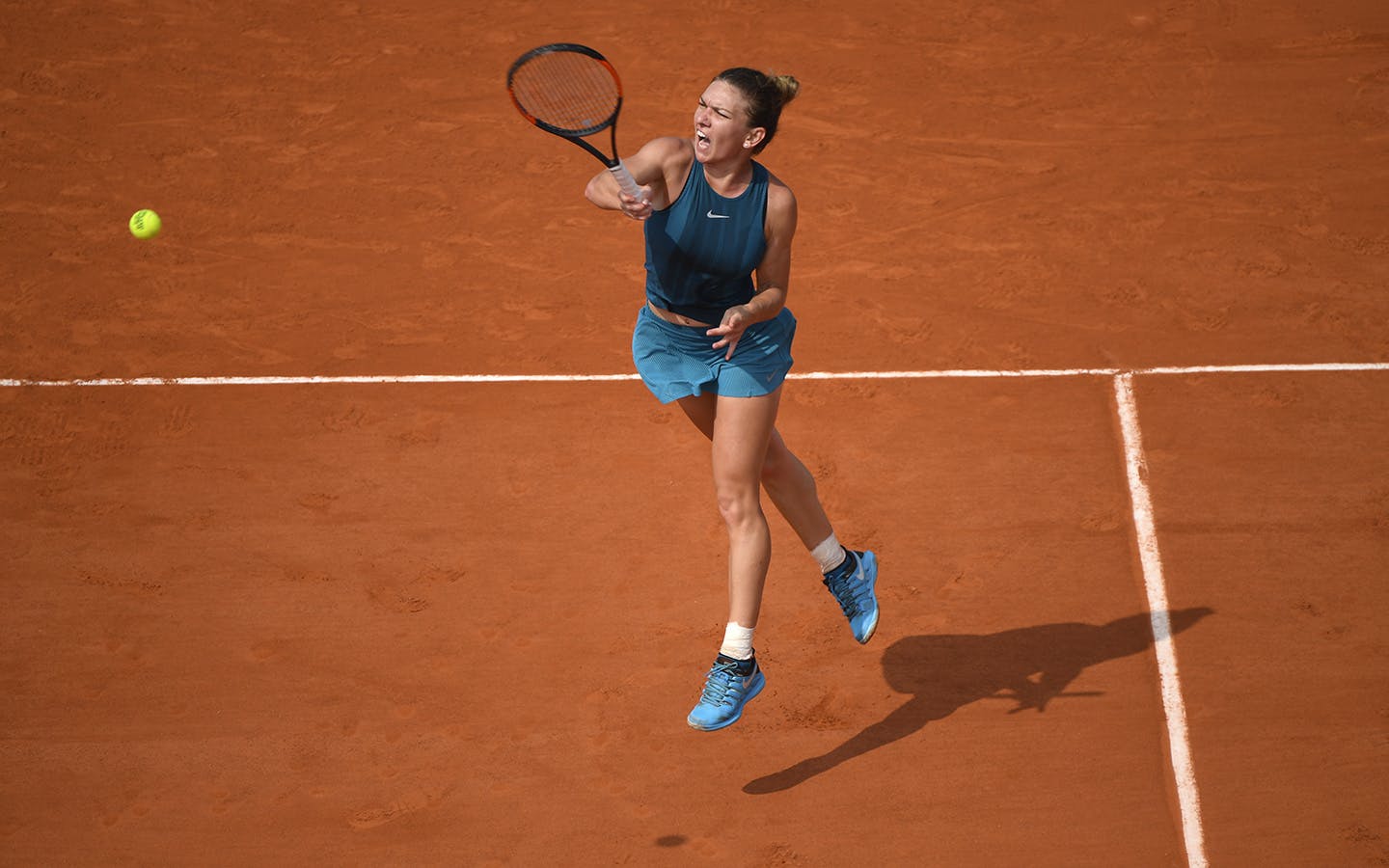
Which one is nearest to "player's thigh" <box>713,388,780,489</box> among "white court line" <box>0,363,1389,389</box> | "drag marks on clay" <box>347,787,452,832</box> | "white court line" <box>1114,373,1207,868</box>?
"drag marks on clay" <box>347,787,452,832</box>

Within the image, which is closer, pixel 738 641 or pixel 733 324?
pixel 733 324

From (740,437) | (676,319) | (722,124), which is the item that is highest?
(722,124)

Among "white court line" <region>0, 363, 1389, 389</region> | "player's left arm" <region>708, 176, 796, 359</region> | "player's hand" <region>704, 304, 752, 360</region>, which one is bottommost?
"white court line" <region>0, 363, 1389, 389</region>

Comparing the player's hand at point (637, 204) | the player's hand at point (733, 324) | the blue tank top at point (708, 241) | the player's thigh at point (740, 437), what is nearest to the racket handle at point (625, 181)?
the player's hand at point (637, 204)

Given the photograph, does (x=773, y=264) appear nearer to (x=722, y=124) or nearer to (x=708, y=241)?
(x=708, y=241)

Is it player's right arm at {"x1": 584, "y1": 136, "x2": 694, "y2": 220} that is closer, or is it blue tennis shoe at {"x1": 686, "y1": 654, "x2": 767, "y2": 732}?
player's right arm at {"x1": 584, "y1": 136, "x2": 694, "y2": 220}

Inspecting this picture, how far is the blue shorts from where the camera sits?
5082mm

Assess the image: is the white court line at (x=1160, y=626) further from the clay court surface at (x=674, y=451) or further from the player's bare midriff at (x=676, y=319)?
the player's bare midriff at (x=676, y=319)

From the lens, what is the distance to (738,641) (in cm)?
519

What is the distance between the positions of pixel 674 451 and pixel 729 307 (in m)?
2.18

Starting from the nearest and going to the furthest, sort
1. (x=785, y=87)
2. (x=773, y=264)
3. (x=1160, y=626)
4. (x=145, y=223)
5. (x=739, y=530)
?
(x=785, y=87), (x=773, y=264), (x=739, y=530), (x=1160, y=626), (x=145, y=223)

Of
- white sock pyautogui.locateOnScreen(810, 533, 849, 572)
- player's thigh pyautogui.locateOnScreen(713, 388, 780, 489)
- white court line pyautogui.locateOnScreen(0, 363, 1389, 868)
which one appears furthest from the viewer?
white court line pyautogui.locateOnScreen(0, 363, 1389, 868)

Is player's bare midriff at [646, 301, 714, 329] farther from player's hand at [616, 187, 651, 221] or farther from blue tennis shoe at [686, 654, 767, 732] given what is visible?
blue tennis shoe at [686, 654, 767, 732]

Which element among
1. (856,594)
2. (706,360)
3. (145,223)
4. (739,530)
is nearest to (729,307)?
(706,360)
